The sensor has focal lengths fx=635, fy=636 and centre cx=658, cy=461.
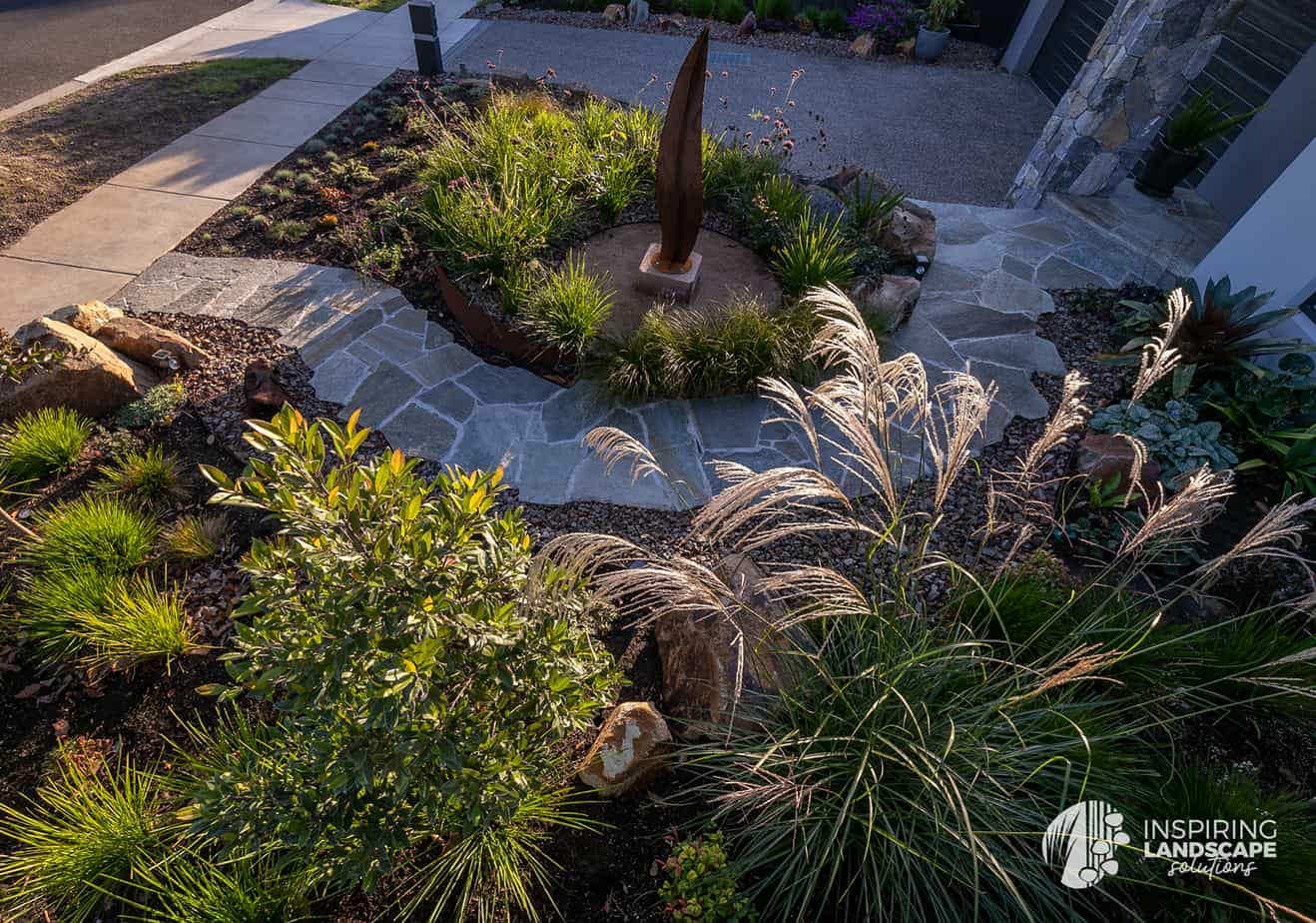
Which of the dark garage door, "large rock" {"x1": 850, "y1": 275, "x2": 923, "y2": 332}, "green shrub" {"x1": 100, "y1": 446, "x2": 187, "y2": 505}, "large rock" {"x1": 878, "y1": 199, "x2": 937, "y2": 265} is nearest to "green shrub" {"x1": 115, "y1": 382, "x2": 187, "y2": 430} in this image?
"green shrub" {"x1": 100, "y1": 446, "x2": 187, "y2": 505}

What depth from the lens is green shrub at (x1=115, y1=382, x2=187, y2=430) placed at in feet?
13.9

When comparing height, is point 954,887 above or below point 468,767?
below

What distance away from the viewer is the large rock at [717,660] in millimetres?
2658

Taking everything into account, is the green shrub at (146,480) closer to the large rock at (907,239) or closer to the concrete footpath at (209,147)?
the concrete footpath at (209,147)

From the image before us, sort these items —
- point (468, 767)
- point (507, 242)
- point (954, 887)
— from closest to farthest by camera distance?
point (468, 767), point (954, 887), point (507, 242)

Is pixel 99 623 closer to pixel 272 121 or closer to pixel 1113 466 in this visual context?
pixel 1113 466

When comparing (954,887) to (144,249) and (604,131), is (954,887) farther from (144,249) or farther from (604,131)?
(144,249)

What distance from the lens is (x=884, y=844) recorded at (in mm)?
2152

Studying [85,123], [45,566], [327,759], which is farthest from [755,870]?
[85,123]

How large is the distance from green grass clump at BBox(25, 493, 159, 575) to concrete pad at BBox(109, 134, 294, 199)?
14.5 feet

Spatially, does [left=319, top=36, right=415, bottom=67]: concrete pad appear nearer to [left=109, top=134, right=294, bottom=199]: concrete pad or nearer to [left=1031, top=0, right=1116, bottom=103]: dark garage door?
[left=109, top=134, right=294, bottom=199]: concrete pad

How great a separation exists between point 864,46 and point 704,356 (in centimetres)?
916

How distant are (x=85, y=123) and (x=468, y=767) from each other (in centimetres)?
940

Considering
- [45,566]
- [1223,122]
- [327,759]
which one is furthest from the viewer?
[1223,122]
